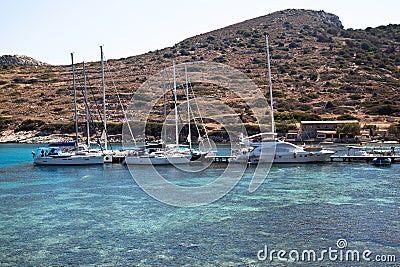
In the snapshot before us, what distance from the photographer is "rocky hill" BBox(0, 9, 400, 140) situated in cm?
8394

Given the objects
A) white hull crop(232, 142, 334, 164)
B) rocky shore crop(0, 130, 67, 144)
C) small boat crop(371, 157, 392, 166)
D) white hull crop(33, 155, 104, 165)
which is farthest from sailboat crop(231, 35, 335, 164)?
rocky shore crop(0, 130, 67, 144)

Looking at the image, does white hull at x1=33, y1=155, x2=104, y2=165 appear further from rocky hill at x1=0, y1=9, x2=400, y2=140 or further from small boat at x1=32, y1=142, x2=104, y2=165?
rocky hill at x1=0, y1=9, x2=400, y2=140

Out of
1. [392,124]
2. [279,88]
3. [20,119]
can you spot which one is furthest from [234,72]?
[20,119]

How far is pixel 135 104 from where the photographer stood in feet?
271

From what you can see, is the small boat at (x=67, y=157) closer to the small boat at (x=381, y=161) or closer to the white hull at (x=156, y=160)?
the white hull at (x=156, y=160)

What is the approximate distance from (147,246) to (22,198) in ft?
43.7

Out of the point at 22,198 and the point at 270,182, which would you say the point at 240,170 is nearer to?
the point at 270,182

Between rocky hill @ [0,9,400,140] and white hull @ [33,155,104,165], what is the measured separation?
1353 inches

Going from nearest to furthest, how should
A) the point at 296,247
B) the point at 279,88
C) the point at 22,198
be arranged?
the point at 296,247
the point at 22,198
the point at 279,88

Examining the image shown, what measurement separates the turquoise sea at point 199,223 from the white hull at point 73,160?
11.4m

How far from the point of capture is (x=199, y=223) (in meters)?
20.0

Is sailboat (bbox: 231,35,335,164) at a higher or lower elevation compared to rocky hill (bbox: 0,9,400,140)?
lower

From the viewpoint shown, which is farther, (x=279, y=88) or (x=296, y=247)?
(x=279, y=88)

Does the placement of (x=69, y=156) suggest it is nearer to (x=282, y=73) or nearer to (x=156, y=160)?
(x=156, y=160)
